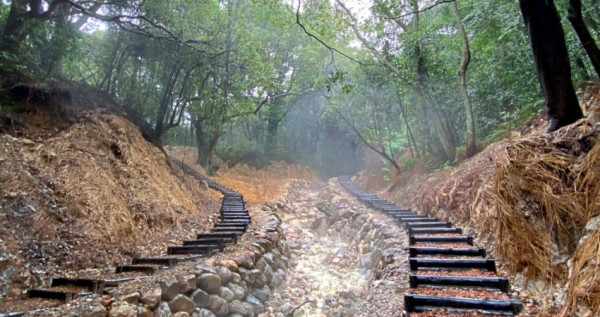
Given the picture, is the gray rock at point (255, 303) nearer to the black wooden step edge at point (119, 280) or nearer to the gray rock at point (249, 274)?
the gray rock at point (249, 274)

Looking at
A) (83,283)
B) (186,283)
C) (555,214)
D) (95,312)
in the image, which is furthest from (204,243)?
(555,214)

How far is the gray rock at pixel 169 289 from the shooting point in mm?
3438

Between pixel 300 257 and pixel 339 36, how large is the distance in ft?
19.9

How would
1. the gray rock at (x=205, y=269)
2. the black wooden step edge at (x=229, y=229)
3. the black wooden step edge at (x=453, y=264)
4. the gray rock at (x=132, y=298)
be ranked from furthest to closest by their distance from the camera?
the black wooden step edge at (x=229, y=229)
the gray rock at (x=205, y=269)
the black wooden step edge at (x=453, y=264)
the gray rock at (x=132, y=298)

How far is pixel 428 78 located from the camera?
29.8 ft

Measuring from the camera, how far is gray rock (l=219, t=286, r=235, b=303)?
4170mm

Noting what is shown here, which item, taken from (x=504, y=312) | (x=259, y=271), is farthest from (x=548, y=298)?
(x=259, y=271)

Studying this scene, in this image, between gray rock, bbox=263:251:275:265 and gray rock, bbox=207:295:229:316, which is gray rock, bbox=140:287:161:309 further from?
gray rock, bbox=263:251:275:265

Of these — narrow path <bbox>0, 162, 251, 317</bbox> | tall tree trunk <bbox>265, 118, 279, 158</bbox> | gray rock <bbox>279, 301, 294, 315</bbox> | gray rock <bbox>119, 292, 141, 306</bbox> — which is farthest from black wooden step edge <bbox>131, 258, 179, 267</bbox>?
tall tree trunk <bbox>265, 118, 279, 158</bbox>

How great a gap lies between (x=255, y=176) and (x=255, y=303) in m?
13.5

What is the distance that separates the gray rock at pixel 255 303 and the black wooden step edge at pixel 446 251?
208 centimetres

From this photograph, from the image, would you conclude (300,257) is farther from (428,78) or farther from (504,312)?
(428,78)

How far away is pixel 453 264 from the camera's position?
3.84m

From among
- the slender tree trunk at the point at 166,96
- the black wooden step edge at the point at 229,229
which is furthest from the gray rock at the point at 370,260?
the slender tree trunk at the point at 166,96
